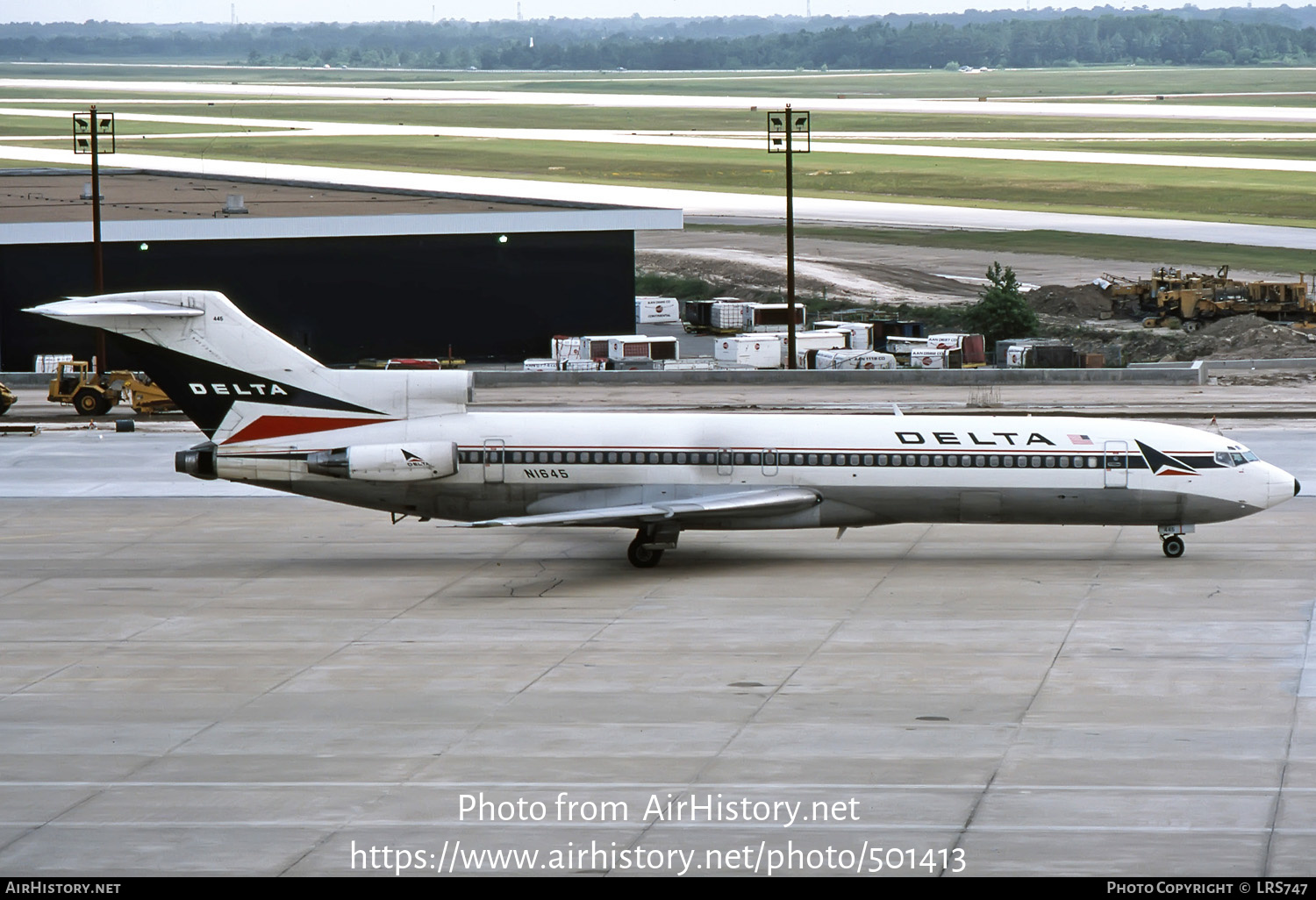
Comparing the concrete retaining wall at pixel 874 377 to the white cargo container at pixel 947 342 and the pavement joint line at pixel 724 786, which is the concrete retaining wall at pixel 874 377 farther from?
the pavement joint line at pixel 724 786

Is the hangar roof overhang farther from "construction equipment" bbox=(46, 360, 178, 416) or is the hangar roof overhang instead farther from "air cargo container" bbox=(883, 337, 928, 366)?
"construction equipment" bbox=(46, 360, 178, 416)

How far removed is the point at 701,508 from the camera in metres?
32.0

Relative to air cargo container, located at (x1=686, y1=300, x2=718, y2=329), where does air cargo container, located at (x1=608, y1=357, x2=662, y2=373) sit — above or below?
below

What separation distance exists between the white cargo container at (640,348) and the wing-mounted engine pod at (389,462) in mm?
36479

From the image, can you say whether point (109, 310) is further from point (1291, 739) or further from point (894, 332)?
point (894, 332)

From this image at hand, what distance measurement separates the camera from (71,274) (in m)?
70.7

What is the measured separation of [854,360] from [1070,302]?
753 inches

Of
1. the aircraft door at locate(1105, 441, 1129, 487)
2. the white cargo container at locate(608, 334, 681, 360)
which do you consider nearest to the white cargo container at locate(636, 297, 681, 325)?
the white cargo container at locate(608, 334, 681, 360)

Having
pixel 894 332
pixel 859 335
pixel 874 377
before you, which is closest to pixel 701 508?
pixel 874 377

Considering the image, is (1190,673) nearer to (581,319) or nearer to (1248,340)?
(1248,340)

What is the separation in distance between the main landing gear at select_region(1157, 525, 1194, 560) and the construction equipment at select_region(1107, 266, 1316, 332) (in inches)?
1692

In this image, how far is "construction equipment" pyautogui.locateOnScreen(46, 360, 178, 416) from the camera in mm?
57094

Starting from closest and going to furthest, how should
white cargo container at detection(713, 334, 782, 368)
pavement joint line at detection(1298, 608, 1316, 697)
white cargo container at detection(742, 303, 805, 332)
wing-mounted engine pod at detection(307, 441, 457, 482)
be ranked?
pavement joint line at detection(1298, 608, 1316, 697) → wing-mounted engine pod at detection(307, 441, 457, 482) → white cargo container at detection(713, 334, 782, 368) → white cargo container at detection(742, 303, 805, 332)

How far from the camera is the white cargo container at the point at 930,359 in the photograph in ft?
219
